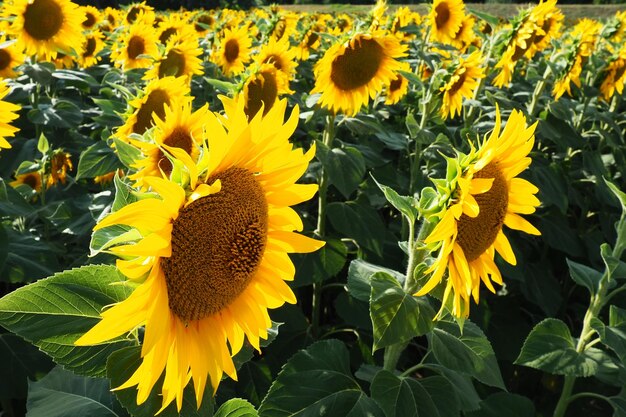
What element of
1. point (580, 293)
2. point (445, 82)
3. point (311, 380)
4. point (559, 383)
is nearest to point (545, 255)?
→ point (580, 293)

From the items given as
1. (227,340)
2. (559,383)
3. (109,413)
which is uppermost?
(227,340)

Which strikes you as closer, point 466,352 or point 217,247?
point 217,247

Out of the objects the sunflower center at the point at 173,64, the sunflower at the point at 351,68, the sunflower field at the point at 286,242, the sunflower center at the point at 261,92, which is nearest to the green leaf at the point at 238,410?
the sunflower field at the point at 286,242

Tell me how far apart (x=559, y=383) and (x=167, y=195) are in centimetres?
284

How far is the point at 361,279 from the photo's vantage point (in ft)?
5.56

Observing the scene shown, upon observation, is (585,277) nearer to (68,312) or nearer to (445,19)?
(68,312)

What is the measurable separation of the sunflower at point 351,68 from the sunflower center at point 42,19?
A: 5.72ft

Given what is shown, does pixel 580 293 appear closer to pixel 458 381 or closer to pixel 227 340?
pixel 458 381

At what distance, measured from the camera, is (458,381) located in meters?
1.82

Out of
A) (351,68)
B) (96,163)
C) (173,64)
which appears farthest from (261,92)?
(96,163)

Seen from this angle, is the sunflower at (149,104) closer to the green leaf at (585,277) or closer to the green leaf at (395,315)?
the green leaf at (395,315)

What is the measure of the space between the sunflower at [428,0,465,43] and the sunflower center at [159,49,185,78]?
7.39 feet

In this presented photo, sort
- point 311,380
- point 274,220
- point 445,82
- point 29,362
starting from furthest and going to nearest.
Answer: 1. point 445,82
2. point 29,362
3. point 311,380
4. point 274,220

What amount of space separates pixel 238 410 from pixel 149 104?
1.36 m
